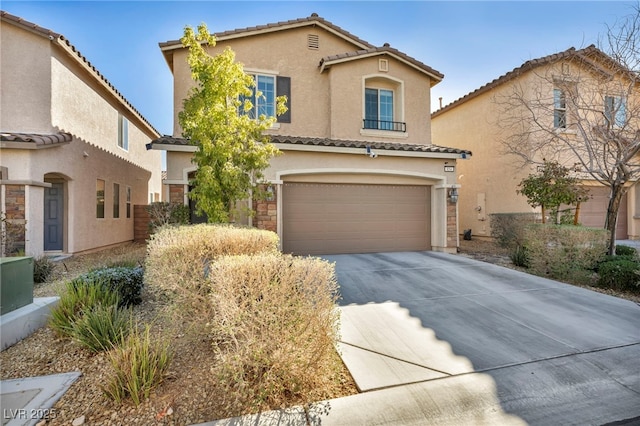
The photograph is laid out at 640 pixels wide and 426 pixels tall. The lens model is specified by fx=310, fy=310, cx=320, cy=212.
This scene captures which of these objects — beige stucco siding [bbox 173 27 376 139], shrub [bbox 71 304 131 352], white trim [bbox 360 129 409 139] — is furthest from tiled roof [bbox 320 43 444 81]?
shrub [bbox 71 304 131 352]

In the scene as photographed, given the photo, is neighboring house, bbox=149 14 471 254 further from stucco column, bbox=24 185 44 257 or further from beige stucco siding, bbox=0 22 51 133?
beige stucco siding, bbox=0 22 51 133

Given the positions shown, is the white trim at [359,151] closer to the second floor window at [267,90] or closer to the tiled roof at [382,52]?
the second floor window at [267,90]

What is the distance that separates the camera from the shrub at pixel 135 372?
3068 millimetres

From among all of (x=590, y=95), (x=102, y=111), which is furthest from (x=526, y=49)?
(x=102, y=111)

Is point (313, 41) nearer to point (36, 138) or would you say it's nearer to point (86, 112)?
point (86, 112)

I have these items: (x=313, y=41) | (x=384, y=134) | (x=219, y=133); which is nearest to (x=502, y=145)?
(x=384, y=134)

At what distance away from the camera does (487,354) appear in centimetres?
407

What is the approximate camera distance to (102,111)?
43.2 ft

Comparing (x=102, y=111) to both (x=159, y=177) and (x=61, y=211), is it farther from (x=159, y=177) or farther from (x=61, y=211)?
(x=159, y=177)

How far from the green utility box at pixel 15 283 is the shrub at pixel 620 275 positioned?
1167 centimetres

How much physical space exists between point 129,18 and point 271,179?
20.5ft

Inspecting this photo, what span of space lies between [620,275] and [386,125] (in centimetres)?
900

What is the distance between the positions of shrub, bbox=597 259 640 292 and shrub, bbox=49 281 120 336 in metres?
10.1

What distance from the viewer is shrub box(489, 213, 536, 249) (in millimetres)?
11855
